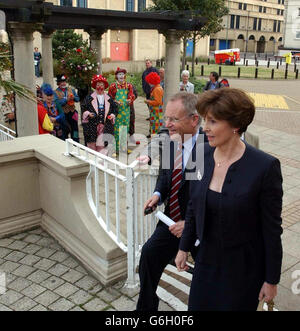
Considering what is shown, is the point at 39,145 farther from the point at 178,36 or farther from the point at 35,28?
the point at 178,36

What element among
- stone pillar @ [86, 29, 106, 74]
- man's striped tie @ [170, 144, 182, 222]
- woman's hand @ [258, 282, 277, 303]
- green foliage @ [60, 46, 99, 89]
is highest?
stone pillar @ [86, 29, 106, 74]

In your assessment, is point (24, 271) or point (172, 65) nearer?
point (24, 271)

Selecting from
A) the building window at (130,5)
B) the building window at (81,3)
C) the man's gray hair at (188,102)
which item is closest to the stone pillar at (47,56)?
the man's gray hair at (188,102)

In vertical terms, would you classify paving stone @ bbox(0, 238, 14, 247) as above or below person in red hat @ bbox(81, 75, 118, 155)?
below

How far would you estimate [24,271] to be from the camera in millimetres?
4109

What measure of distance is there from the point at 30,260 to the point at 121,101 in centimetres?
486

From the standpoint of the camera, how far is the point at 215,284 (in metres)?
2.50

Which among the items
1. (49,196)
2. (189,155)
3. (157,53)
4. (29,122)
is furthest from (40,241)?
(157,53)

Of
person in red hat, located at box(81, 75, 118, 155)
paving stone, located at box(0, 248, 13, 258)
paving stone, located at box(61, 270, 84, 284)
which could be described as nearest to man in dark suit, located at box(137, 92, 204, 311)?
paving stone, located at box(61, 270, 84, 284)

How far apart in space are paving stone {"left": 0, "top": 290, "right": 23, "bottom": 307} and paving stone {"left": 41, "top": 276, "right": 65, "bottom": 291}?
0.26 m

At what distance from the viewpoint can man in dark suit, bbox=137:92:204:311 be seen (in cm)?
310

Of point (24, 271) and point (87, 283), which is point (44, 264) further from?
point (87, 283)

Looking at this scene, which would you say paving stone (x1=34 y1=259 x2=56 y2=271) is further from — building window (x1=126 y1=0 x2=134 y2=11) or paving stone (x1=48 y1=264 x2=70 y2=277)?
building window (x1=126 y1=0 x2=134 y2=11)

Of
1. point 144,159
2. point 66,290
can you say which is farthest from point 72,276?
point 144,159
